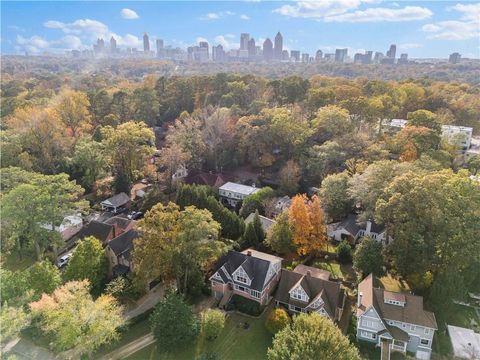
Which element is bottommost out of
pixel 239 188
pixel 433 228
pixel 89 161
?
pixel 239 188

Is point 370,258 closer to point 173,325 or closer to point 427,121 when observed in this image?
point 173,325

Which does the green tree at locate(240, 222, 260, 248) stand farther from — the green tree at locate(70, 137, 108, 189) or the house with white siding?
the green tree at locate(70, 137, 108, 189)

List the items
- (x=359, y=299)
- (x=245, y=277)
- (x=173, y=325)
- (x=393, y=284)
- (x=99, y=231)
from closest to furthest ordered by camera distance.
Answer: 1. (x=173, y=325)
2. (x=359, y=299)
3. (x=245, y=277)
4. (x=393, y=284)
5. (x=99, y=231)

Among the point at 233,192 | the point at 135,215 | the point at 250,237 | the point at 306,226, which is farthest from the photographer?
the point at 233,192

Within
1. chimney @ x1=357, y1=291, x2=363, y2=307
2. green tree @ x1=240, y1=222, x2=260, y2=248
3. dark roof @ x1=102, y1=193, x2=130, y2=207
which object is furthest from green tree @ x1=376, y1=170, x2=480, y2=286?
dark roof @ x1=102, y1=193, x2=130, y2=207

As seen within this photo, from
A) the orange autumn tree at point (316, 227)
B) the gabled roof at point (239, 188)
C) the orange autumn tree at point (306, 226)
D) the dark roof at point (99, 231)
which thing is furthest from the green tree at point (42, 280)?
the gabled roof at point (239, 188)

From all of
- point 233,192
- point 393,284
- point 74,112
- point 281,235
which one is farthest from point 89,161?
point 393,284
